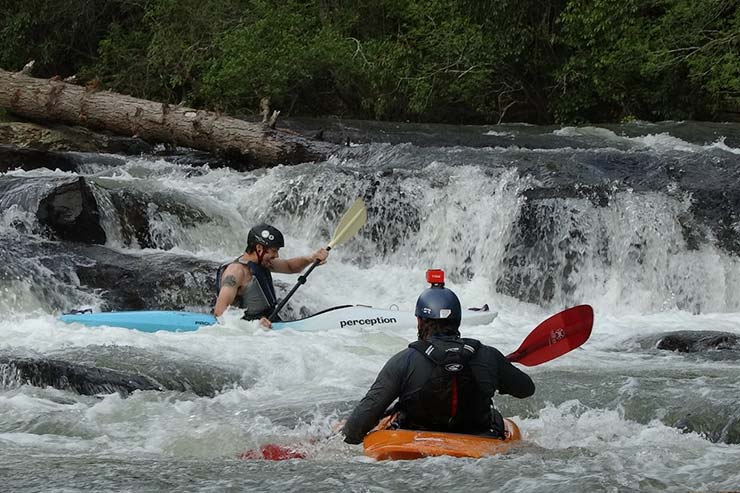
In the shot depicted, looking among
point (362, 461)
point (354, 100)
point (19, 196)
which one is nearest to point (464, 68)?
point (354, 100)

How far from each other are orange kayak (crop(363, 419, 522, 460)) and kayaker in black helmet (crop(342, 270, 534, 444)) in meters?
0.06

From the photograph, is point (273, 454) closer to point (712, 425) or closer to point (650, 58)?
point (712, 425)

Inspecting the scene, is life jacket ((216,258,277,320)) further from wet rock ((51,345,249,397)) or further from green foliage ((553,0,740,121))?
green foliage ((553,0,740,121))

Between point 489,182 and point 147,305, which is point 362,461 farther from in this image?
point 489,182

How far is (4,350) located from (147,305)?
225 cm

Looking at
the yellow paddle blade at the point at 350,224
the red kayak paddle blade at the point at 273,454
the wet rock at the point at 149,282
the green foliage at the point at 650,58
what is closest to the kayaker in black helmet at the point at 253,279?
the yellow paddle blade at the point at 350,224

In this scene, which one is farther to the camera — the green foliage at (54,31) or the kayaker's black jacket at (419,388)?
the green foliage at (54,31)

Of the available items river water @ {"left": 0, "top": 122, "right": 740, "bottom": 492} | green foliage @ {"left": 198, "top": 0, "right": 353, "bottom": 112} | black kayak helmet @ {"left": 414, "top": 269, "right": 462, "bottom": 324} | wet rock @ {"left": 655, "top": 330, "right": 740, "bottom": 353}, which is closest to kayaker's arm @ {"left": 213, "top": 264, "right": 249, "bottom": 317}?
river water @ {"left": 0, "top": 122, "right": 740, "bottom": 492}

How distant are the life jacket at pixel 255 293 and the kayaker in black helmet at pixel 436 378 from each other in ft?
10.4

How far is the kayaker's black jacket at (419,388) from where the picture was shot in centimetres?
439

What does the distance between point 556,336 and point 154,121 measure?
8.76 meters

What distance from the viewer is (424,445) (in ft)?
14.3

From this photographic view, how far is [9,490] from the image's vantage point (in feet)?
13.8

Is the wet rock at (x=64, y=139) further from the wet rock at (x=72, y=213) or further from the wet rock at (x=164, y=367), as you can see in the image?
the wet rock at (x=164, y=367)
